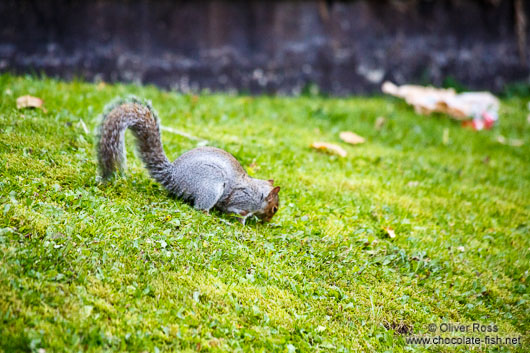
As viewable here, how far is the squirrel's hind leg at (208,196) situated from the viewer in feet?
11.6

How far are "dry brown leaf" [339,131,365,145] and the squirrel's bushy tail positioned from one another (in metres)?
3.10

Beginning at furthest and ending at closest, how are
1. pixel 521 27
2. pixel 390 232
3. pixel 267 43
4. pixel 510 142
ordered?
pixel 521 27
pixel 267 43
pixel 510 142
pixel 390 232

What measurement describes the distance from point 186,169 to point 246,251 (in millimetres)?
753

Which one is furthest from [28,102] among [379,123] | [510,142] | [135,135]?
[510,142]

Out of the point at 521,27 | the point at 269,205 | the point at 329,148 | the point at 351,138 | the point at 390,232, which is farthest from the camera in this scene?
the point at 521,27

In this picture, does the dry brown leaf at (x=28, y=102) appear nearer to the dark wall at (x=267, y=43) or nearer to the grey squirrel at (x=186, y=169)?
the grey squirrel at (x=186, y=169)

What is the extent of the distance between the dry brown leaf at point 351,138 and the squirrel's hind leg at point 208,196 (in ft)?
9.58

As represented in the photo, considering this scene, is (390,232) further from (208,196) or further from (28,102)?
(28,102)

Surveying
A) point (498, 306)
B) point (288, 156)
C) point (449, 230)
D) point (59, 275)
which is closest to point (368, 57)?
point (288, 156)

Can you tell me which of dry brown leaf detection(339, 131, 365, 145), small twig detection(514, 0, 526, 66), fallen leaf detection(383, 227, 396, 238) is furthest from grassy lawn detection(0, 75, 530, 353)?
small twig detection(514, 0, 526, 66)

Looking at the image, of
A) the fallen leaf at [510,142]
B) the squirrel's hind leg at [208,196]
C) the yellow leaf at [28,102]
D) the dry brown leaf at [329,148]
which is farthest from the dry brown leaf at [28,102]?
the fallen leaf at [510,142]

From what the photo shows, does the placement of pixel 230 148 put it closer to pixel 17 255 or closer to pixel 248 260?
pixel 248 260

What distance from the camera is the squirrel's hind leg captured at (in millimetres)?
3545

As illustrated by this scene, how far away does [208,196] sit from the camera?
3555 millimetres
